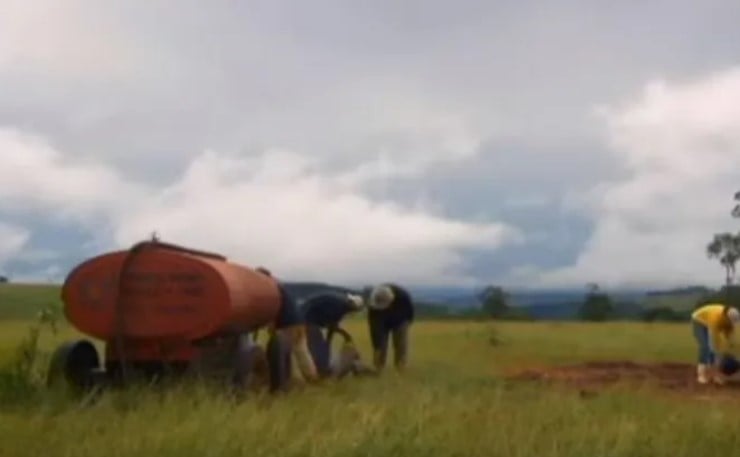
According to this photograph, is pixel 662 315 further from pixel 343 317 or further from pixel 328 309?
pixel 328 309

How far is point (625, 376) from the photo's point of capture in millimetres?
20312

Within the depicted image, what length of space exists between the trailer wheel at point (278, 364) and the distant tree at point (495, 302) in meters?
40.0

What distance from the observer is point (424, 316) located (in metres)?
53.0

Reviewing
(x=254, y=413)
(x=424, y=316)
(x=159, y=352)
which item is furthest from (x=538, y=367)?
(x=424, y=316)

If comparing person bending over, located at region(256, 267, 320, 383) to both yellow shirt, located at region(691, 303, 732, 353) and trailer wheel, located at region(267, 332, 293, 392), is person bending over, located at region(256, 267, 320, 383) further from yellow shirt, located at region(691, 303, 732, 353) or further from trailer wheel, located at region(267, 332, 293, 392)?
yellow shirt, located at region(691, 303, 732, 353)

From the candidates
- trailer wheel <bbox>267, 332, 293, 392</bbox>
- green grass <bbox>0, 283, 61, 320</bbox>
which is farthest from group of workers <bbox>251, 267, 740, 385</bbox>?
green grass <bbox>0, 283, 61, 320</bbox>

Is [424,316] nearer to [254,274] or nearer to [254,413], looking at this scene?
[254,274]

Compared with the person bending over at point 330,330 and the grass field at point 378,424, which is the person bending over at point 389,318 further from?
the grass field at point 378,424

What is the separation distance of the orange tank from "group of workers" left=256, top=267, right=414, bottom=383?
2.60 meters

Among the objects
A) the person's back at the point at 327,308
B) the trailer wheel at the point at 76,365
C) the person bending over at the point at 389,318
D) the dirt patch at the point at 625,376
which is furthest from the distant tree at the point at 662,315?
the trailer wheel at the point at 76,365

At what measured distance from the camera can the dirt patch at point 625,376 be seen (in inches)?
716

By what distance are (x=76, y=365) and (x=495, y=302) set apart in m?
46.2

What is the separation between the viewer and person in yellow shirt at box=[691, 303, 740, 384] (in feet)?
66.1

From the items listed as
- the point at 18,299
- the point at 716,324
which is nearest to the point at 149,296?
the point at 716,324
